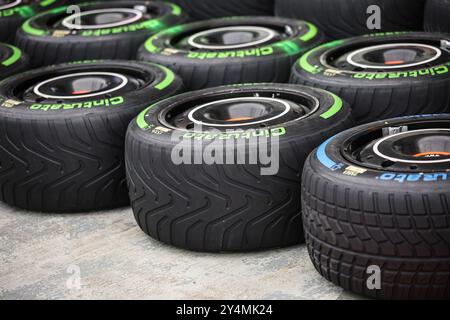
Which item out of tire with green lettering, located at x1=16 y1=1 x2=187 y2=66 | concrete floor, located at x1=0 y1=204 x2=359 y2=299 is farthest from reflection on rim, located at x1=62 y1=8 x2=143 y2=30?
concrete floor, located at x1=0 y1=204 x2=359 y2=299

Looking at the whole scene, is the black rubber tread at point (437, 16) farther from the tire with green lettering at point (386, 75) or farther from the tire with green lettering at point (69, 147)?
the tire with green lettering at point (69, 147)

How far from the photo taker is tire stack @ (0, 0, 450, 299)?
3.86 meters

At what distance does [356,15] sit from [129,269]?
112 inches

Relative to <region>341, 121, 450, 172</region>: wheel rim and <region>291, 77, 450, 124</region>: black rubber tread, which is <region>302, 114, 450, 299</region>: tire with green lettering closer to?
<region>341, 121, 450, 172</region>: wheel rim

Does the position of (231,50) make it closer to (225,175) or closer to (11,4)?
(225,175)

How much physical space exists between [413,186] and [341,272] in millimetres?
523

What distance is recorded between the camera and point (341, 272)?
13.1ft

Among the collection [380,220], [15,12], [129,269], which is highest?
[15,12]

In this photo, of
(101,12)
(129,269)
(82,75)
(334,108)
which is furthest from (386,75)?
(101,12)

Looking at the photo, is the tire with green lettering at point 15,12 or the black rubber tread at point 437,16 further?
the tire with green lettering at point 15,12

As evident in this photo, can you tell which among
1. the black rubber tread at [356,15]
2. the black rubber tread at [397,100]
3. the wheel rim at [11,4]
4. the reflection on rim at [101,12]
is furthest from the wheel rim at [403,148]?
the wheel rim at [11,4]

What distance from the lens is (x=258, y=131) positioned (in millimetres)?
4555

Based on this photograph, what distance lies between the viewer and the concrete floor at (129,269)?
168 inches

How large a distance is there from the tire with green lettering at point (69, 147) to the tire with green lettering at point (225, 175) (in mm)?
378
